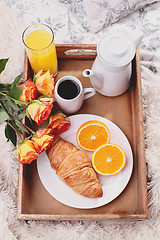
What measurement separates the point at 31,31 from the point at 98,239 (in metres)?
0.84

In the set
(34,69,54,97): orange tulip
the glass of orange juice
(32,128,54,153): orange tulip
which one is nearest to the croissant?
(32,128,54,153): orange tulip

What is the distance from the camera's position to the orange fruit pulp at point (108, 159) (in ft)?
3.21

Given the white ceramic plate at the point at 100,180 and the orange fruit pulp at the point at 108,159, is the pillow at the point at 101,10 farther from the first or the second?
the orange fruit pulp at the point at 108,159

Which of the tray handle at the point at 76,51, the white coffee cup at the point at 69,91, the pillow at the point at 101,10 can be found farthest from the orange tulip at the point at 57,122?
the pillow at the point at 101,10

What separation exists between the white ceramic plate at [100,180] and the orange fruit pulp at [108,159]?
4 centimetres

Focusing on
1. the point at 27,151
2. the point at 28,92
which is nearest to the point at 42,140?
the point at 27,151

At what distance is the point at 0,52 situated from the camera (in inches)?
48.4

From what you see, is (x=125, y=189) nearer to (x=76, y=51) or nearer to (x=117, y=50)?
(x=117, y=50)

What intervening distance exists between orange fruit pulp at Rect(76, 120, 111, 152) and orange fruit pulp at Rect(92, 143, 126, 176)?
38mm

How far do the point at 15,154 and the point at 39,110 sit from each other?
1.19ft

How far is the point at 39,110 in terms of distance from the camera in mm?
815

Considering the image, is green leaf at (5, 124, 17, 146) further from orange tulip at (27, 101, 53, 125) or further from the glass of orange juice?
the glass of orange juice

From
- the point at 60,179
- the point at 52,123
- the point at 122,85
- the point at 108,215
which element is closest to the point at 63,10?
the point at 122,85

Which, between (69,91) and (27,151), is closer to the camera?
(27,151)
